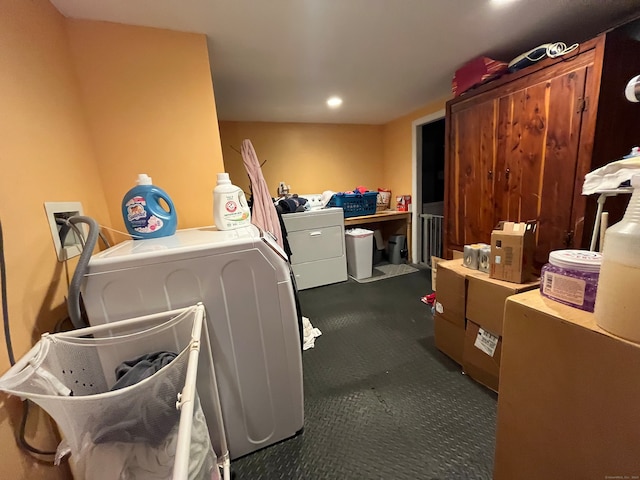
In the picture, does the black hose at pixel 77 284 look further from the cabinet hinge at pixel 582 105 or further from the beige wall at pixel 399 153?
the beige wall at pixel 399 153

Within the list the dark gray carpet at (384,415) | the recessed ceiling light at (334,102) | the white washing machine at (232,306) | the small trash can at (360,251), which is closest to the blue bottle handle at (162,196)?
the white washing machine at (232,306)

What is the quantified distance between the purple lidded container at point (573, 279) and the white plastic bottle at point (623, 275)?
126mm

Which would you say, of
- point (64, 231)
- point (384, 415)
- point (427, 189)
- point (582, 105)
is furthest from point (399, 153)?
point (64, 231)

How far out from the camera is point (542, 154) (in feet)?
5.02

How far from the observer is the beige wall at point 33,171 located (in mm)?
649

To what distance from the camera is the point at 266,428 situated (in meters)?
1.10

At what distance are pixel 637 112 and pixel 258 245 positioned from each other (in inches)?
82.8

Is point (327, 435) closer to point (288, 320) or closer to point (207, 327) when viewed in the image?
point (288, 320)

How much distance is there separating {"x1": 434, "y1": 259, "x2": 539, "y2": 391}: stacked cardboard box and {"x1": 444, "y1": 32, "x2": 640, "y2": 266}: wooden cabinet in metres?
0.52

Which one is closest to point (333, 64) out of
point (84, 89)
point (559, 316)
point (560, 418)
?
point (84, 89)

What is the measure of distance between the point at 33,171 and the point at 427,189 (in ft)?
11.5

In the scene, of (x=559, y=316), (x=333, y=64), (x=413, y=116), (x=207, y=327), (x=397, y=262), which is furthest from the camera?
(x=397, y=262)

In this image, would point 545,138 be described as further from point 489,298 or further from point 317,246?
point 317,246

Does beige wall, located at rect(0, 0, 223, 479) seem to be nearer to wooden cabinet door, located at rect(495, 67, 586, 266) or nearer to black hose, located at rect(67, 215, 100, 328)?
black hose, located at rect(67, 215, 100, 328)
